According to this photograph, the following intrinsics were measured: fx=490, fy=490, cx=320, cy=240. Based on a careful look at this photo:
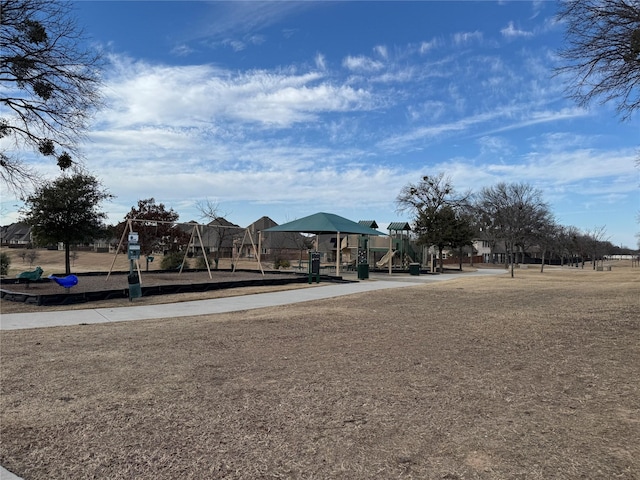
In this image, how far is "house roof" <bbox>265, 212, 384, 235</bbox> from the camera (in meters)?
26.8

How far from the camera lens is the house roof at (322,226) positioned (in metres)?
26.8

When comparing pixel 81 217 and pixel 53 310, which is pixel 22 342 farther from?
pixel 81 217

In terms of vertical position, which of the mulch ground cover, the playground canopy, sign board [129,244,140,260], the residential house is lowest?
the mulch ground cover

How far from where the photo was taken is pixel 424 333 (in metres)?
8.37

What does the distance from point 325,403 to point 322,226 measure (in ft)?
73.1

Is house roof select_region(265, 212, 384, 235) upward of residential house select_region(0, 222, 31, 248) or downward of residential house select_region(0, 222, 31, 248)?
downward

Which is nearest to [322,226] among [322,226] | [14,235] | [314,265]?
[322,226]

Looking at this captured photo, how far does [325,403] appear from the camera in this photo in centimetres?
468

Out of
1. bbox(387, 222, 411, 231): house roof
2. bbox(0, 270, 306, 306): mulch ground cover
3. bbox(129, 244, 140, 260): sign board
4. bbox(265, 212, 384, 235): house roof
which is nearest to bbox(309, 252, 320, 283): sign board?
bbox(0, 270, 306, 306): mulch ground cover

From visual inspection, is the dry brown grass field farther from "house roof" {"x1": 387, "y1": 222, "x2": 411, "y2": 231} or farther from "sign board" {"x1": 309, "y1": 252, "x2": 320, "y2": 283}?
"house roof" {"x1": 387, "y1": 222, "x2": 411, "y2": 231}

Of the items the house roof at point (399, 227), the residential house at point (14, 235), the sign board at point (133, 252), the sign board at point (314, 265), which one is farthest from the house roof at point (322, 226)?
the residential house at point (14, 235)

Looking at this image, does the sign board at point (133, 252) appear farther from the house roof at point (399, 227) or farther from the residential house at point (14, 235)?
the residential house at point (14, 235)

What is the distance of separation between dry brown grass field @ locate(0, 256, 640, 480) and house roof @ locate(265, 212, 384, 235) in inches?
712

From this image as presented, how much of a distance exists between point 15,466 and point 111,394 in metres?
1.54
